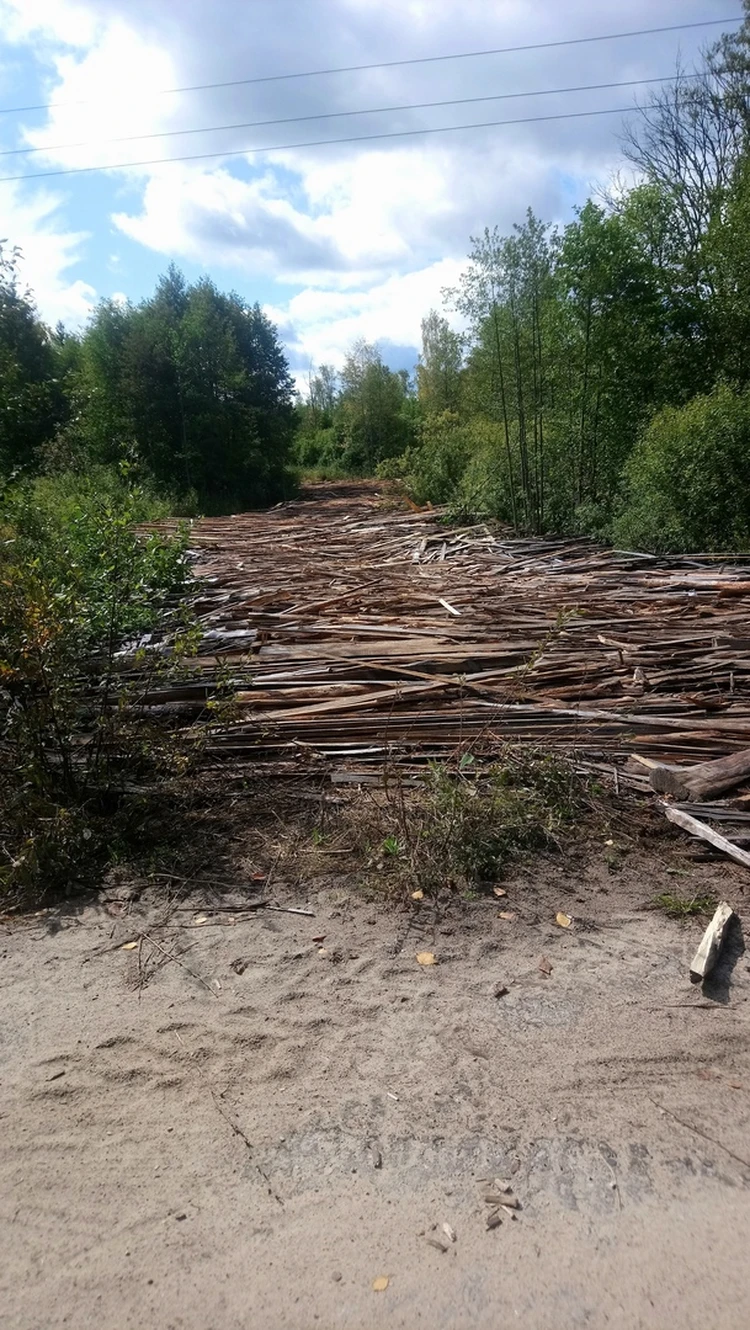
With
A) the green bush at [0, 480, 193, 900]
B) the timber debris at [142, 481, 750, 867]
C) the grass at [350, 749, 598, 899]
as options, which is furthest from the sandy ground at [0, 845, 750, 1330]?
the timber debris at [142, 481, 750, 867]

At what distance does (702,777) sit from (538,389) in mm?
11463

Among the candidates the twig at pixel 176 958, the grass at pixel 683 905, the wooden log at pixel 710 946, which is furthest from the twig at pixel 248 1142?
the grass at pixel 683 905

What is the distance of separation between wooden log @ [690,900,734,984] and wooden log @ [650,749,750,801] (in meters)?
0.89

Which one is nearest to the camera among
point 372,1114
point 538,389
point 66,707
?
point 372,1114

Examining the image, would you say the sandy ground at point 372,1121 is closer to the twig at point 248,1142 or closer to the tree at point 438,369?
the twig at point 248,1142

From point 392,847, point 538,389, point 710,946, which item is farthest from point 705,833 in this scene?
point 538,389

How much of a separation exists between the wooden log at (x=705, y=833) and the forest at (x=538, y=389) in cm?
375

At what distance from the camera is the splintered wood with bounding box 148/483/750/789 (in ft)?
15.7

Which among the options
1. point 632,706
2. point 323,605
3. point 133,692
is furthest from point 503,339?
point 133,692

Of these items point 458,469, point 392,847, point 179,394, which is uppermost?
point 179,394

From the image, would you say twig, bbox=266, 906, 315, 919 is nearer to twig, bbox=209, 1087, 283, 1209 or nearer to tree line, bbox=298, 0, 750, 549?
twig, bbox=209, 1087, 283, 1209

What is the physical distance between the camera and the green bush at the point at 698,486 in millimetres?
10367

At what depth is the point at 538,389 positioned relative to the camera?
46.7 feet

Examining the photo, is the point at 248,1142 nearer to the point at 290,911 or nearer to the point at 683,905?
the point at 290,911
